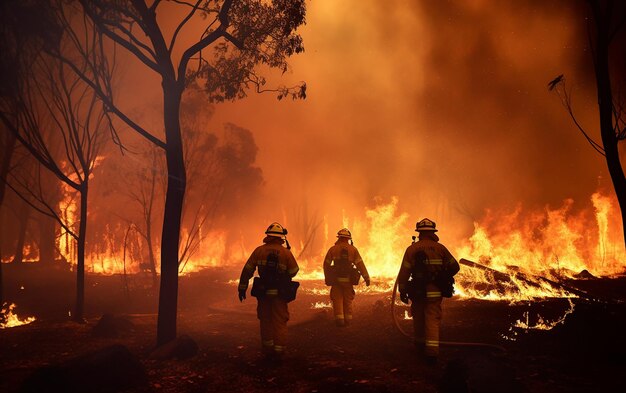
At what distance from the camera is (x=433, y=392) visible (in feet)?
17.1

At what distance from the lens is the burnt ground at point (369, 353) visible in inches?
215

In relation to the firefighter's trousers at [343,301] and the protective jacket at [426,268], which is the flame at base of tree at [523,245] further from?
the protective jacket at [426,268]

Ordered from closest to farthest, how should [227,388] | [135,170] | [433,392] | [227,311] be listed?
[433,392] < [227,388] < [227,311] < [135,170]

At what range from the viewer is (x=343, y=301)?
32.7 feet

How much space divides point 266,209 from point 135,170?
64.3ft

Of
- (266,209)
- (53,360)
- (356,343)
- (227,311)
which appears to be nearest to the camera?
(53,360)

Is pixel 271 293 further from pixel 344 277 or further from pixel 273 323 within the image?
pixel 344 277

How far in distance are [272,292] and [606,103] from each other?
7.68 m

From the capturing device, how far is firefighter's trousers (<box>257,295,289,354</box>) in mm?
6824

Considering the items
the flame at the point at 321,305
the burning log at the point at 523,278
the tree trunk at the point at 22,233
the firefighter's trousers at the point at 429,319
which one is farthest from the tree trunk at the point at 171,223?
the tree trunk at the point at 22,233

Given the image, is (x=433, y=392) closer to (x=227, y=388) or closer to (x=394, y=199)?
(x=227, y=388)

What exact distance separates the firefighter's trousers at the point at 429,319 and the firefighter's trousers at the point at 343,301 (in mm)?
2979

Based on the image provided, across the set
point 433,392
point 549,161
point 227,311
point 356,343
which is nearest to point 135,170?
point 227,311

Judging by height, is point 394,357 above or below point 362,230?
below
